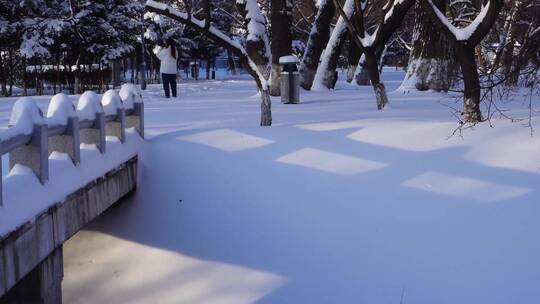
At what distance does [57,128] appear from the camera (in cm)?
451

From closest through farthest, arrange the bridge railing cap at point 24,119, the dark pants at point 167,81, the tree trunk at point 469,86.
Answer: the bridge railing cap at point 24,119 → the tree trunk at point 469,86 → the dark pants at point 167,81

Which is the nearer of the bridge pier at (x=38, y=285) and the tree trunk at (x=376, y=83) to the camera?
the bridge pier at (x=38, y=285)

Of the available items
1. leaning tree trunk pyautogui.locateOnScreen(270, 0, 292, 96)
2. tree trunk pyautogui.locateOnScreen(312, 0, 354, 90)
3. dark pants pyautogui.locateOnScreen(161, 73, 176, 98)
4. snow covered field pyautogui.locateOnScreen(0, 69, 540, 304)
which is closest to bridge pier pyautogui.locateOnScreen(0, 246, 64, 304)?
snow covered field pyautogui.locateOnScreen(0, 69, 540, 304)

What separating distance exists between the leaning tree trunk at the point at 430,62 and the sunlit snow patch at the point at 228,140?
365 inches

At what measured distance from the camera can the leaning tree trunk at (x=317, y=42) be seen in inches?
650

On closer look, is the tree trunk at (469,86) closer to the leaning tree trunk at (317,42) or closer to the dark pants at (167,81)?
the dark pants at (167,81)

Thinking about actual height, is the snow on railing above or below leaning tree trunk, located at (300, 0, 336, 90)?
below

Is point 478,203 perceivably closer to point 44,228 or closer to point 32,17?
point 44,228

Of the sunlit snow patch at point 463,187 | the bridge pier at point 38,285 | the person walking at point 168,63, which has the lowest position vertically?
the bridge pier at point 38,285

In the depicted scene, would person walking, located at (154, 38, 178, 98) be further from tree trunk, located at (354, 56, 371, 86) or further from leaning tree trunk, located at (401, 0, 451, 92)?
tree trunk, located at (354, 56, 371, 86)

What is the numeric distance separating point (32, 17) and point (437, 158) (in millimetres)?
20292

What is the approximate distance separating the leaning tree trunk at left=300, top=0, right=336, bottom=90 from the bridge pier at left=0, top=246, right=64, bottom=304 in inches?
495

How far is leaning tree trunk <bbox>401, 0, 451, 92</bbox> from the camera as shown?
1539 cm

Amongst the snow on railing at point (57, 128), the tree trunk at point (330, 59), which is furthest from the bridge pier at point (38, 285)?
the tree trunk at point (330, 59)
